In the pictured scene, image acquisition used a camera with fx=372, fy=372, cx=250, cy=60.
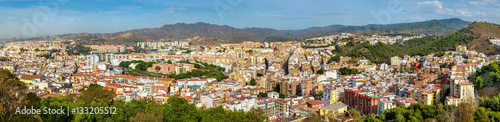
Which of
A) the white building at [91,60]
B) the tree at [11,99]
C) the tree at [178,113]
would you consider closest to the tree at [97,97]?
the tree at [178,113]

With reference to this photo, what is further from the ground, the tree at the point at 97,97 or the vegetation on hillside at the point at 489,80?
the vegetation on hillside at the point at 489,80

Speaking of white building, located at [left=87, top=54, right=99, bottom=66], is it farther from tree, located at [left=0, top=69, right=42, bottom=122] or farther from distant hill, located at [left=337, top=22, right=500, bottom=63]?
tree, located at [left=0, top=69, right=42, bottom=122]

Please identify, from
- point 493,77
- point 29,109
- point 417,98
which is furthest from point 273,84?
point 29,109

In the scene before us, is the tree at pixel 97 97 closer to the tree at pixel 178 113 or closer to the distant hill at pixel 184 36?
the tree at pixel 178 113

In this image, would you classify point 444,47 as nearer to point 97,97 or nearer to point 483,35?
point 483,35

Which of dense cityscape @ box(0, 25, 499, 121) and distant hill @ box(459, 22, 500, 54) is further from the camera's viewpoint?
distant hill @ box(459, 22, 500, 54)

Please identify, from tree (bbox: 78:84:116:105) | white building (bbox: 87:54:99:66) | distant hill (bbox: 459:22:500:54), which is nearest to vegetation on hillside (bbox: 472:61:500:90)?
distant hill (bbox: 459:22:500:54)

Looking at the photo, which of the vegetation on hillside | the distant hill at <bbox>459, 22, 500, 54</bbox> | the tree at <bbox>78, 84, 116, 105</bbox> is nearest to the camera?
the tree at <bbox>78, 84, 116, 105</bbox>

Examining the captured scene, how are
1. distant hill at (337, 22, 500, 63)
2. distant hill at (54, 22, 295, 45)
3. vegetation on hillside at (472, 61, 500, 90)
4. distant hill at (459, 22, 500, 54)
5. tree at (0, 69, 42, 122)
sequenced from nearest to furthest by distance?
1. tree at (0, 69, 42, 122)
2. vegetation on hillside at (472, 61, 500, 90)
3. distant hill at (459, 22, 500, 54)
4. distant hill at (337, 22, 500, 63)
5. distant hill at (54, 22, 295, 45)

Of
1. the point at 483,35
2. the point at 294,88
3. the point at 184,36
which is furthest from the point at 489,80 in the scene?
the point at 184,36
